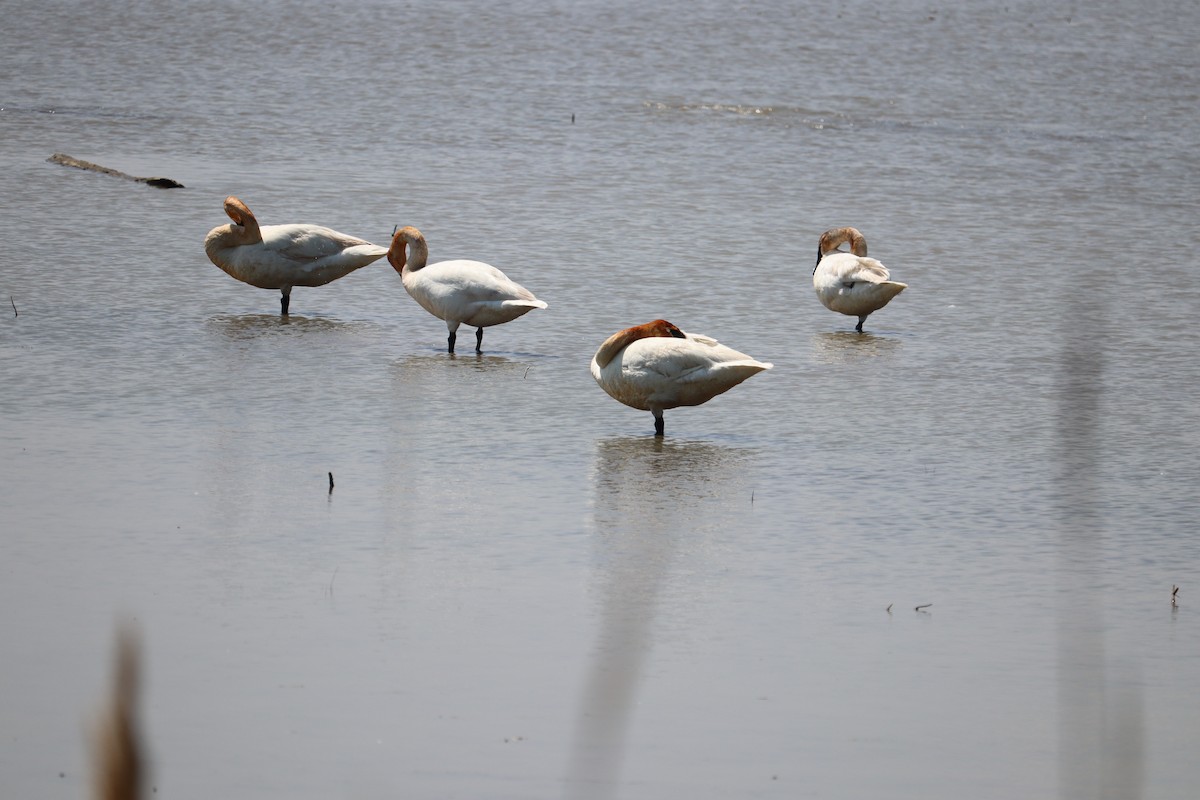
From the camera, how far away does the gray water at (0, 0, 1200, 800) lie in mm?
4680

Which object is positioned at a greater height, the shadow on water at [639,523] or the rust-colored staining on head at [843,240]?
the rust-colored staining on head at [843,240]

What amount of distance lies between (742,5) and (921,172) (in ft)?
52.7

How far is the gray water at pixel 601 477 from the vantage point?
15.4 feet

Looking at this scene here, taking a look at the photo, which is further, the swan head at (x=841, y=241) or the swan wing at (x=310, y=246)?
the swan head at (x=841, y=241)

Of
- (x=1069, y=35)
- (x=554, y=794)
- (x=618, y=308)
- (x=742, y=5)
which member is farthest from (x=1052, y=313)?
(x=742, y=5)

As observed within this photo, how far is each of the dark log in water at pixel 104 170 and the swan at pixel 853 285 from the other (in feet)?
21.9

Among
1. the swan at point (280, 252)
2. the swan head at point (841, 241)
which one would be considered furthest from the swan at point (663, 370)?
the swan head at point (841, 241)

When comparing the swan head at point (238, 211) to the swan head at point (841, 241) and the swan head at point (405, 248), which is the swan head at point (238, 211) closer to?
the swan head at point (405, 248)

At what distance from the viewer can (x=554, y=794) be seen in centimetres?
426

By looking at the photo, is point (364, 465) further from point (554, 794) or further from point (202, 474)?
point (554, 794)

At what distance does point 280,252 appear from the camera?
11.7 metres

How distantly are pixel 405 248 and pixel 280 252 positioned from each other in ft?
2.81

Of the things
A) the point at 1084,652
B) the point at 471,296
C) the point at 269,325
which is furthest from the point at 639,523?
the point at 269,325

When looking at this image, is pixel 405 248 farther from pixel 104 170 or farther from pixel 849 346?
pixel 104 170
